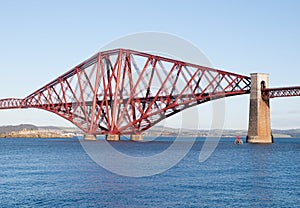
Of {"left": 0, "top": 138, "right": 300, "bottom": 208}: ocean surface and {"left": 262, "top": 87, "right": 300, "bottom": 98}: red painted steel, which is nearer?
{"left": 0, "top": 138, "right": 300, "bottom": 208}: ocean surface

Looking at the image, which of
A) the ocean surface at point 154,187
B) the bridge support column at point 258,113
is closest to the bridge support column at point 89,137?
the bridge support column at point 258,113

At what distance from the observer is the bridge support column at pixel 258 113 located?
316 ft

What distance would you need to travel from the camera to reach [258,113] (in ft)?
315

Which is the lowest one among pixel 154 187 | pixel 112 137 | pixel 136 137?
pixel 154 187

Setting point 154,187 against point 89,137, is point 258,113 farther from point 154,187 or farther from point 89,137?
point 154,187

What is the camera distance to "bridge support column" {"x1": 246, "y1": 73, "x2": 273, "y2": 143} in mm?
96438

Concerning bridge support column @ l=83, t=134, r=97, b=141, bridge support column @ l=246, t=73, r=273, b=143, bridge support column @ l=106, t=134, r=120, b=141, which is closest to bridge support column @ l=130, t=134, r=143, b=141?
bridge support column @ l=106, t=134, r=120, b=141

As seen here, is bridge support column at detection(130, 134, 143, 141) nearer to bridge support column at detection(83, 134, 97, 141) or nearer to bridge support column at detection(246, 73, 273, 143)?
bridge support column at detection(83, 134, 97, 141)

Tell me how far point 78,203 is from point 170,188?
26.7 feet

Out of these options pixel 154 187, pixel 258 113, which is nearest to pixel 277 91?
pixel 258 113

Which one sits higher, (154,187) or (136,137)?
(136,137)

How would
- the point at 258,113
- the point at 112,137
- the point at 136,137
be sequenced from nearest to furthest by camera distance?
1. the point at 258,113
2. the point at 112,137
3. the point at 136,137

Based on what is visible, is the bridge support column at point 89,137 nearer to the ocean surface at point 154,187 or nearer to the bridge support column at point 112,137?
the bridge support column at point 112,137

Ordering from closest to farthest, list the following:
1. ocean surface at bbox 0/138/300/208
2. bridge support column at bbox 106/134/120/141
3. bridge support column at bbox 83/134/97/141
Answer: ocean surface at bbox 0/138/300/208 < bridge support column at bbox 106/134/120/141 < bridge support column at bbox 83/134/97/141
